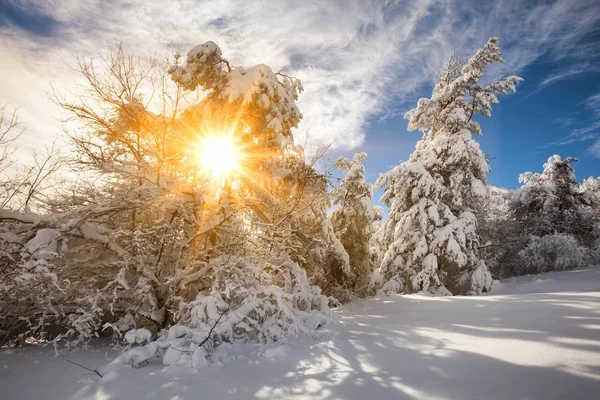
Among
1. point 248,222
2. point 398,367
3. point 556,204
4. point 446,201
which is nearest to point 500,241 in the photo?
point 556,204

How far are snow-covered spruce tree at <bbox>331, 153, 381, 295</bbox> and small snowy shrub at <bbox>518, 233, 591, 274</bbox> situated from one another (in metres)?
12.1

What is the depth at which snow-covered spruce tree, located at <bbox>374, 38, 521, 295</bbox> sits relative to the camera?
12.0 meters

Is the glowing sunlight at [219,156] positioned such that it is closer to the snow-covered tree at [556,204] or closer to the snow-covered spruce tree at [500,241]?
the snow-covered spruce tree at [500,241]

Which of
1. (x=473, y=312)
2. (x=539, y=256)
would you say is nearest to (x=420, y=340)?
(x=473, y=312)

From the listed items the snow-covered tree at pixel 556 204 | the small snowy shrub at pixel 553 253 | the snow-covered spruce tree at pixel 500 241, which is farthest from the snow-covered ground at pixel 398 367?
the snow-covered tree at pixel 556 204

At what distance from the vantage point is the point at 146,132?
6863 mm

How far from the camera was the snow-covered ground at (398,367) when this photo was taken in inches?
98.0

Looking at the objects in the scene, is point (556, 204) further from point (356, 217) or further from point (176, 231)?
point (176, 231)

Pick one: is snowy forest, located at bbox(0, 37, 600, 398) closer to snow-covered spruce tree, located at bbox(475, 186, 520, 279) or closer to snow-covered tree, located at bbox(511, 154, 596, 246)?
snow-covered spruce tree, located at bbox(475, 186, 520, 279)

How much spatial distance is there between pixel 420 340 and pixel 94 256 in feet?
22.6

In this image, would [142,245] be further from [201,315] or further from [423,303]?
[423,303]

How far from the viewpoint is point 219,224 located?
6371 millimetres

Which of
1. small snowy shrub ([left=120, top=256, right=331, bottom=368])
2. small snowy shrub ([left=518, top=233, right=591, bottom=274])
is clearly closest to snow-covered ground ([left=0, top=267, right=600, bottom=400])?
small snowy shrub ([left=120, top=256, right=331, bottom=368])

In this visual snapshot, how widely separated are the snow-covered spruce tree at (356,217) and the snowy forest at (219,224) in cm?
7
